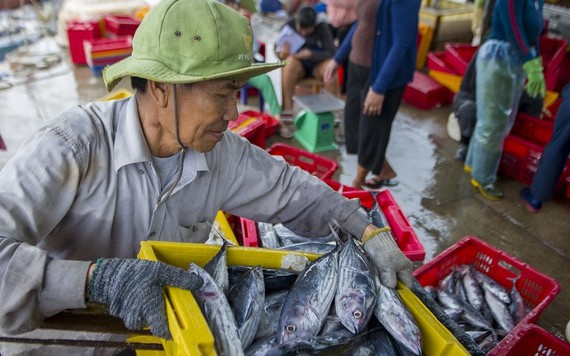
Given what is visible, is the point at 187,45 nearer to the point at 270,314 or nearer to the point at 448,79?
the point at 270,314

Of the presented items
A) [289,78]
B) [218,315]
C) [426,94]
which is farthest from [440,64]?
[218,315]

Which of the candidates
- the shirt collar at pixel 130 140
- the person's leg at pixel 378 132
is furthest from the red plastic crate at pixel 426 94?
the shirt collar at pixel 130 140

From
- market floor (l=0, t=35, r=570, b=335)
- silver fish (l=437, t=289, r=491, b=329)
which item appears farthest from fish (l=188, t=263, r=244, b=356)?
market floor (l=0, t=35, r=570, b=335)

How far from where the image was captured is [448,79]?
6.64 metres

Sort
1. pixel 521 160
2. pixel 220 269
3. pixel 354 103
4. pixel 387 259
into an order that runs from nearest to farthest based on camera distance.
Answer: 1. pixel 220 269
2. pixel 387 259
3. pixel 354 103
4. pixel 521 160

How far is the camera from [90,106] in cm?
179

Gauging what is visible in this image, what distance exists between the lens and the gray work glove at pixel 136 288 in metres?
1.27

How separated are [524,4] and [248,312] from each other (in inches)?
157

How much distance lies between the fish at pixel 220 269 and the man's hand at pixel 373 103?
2.71m

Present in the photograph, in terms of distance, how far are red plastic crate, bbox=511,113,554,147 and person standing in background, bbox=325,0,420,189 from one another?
1.60 m

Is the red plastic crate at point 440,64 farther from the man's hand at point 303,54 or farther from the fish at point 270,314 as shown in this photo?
the fish at point 270,314

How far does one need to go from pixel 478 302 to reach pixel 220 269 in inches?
79.3

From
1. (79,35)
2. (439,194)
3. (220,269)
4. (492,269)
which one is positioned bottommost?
(439,194)

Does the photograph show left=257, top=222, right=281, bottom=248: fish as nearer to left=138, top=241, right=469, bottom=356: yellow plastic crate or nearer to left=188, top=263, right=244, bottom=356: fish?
left=138, top=241, right=469, bottom=356: yellow plastic crate
